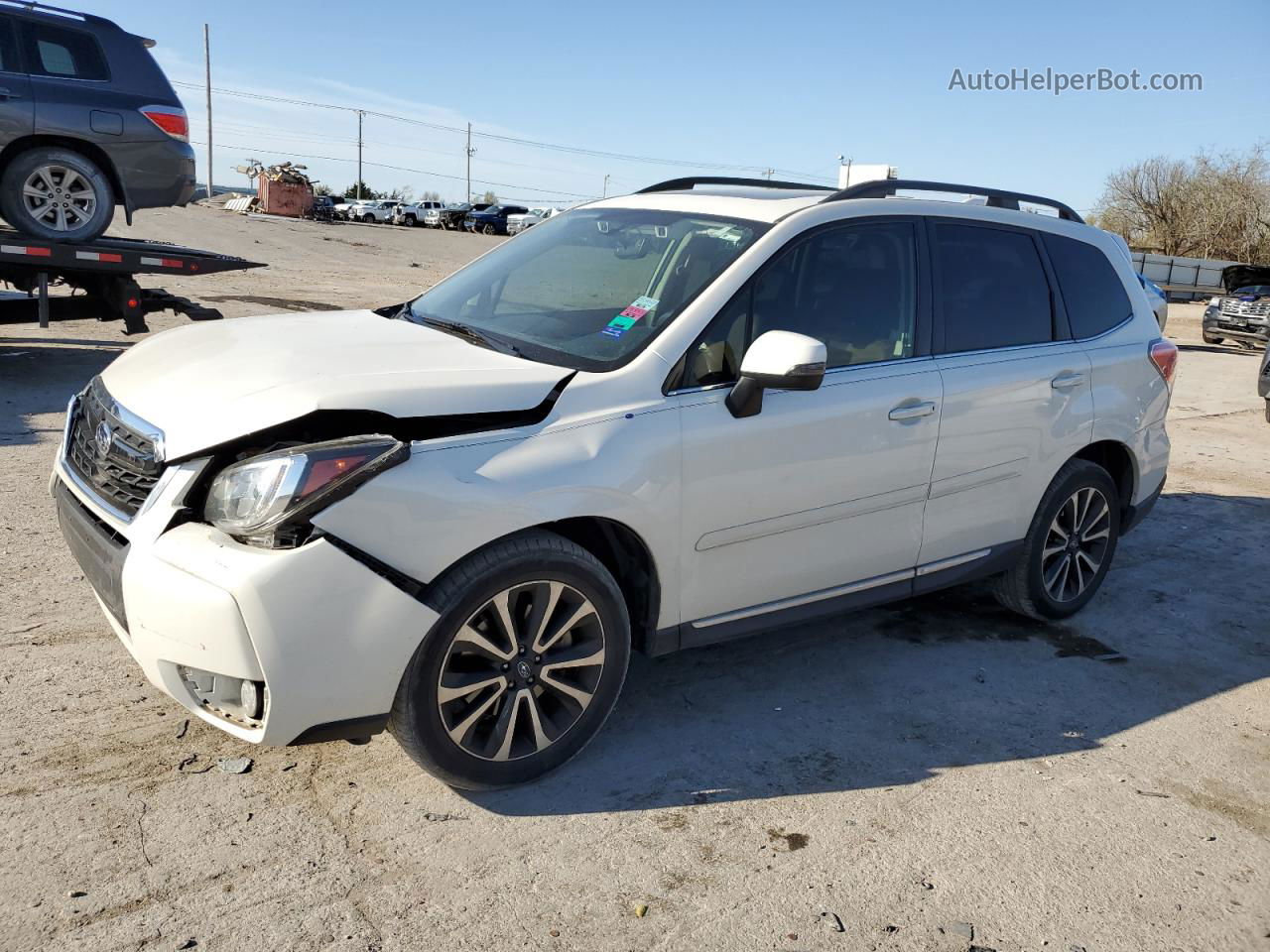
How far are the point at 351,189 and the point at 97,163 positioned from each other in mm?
83111

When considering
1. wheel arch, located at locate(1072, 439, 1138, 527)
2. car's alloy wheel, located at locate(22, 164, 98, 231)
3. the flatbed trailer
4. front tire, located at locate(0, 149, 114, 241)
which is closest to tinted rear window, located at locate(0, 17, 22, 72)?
front tire, located at locate(0, 149, 114, 241)

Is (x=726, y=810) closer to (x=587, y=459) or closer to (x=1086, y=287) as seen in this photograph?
(x=587, y=459)

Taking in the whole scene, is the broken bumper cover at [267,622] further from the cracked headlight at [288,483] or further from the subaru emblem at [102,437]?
the subaru emblem at [102,437]

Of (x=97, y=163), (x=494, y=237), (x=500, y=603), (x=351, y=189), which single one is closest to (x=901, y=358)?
(x=500, y=603)

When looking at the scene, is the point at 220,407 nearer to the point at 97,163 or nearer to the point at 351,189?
the point at 97,163

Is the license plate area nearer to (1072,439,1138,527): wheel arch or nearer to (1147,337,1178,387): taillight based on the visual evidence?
(1072,439,1138,527): wheel arch

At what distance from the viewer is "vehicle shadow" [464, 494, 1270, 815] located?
3566mm

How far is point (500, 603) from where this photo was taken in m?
3.19

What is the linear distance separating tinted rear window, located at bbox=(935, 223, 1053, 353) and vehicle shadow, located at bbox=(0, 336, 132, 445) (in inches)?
233

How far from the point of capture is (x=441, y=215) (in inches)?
2319

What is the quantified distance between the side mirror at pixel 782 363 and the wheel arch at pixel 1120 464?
2294mm

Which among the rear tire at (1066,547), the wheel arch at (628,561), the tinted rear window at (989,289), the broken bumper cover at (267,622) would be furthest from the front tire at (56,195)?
the rear tire at (1066,547)

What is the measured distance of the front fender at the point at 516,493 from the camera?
9.62 feet

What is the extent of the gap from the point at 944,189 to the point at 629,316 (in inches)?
70.5
